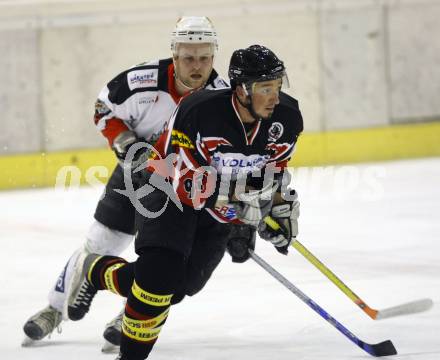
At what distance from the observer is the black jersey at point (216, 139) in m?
3.00

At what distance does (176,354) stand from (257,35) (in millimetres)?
4729

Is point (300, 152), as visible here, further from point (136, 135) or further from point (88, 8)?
point (136, 135)

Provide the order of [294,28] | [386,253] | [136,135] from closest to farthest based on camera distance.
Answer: [136,135]
[386,253]
[294,28]

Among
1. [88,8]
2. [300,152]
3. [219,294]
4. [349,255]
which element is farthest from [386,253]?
[88,8]

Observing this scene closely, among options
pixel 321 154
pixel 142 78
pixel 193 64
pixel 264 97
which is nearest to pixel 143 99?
Answer: pixel 142 78

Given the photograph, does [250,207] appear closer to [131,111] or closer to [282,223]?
[282,223]

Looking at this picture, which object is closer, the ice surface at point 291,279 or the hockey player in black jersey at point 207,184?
the hockey player in black jersey at point 207,184

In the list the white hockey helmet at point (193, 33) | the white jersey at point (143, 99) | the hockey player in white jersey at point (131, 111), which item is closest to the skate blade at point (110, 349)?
the hockey player in white jersey at point (131, 111)

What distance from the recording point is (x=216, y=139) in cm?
301

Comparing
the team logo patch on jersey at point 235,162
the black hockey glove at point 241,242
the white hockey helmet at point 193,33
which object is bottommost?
the black hockey glove at point 241,242

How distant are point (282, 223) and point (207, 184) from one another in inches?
13.2

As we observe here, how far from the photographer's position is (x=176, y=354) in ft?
10.9

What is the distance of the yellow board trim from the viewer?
7.30 meters

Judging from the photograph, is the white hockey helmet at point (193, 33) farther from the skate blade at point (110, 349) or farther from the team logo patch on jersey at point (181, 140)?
the skate blade at point (110, 349)
